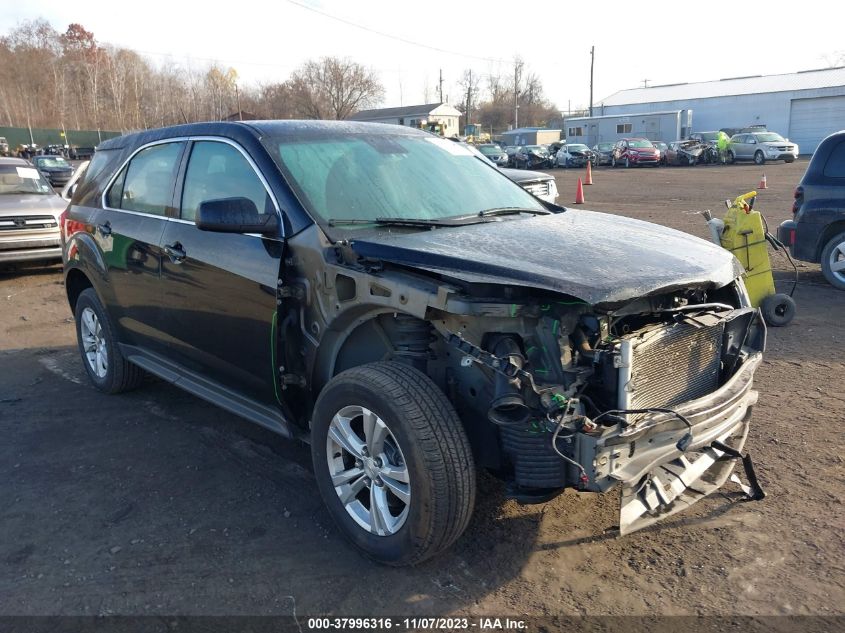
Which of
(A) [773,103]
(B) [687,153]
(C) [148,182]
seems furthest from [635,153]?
(C) [148,182]

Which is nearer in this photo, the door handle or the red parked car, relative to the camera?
the door handle

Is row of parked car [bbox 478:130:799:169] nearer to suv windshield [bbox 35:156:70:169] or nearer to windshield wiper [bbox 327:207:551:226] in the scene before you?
suv windshield [bbox 35:156:70:169]

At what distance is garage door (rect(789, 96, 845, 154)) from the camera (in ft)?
148

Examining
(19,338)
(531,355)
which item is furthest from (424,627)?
(19,338)

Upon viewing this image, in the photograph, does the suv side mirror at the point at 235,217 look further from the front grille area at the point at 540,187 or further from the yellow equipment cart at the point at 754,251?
the front grille area at the point at 540,187

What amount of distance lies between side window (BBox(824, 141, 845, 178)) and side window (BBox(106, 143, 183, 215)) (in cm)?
749

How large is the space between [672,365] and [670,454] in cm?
46

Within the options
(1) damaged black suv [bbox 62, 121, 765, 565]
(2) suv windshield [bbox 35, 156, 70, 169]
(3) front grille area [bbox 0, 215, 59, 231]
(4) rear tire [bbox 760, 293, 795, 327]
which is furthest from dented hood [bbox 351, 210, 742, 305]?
(2) suv windshield [bbox 35, 156, 70, 169]

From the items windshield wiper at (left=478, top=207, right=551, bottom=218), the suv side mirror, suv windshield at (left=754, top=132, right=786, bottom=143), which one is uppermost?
suv windshield at (left=754, top=132, right=786, bottom=143)

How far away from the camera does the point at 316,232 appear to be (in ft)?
11.5

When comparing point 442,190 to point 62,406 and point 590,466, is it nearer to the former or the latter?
point 590,466

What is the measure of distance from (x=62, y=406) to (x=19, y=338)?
2574mm

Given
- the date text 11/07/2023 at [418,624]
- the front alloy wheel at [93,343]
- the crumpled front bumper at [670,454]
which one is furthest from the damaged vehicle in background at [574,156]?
the date text 11/07/2023 at [418,624]

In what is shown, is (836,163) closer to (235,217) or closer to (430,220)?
(430,220)
